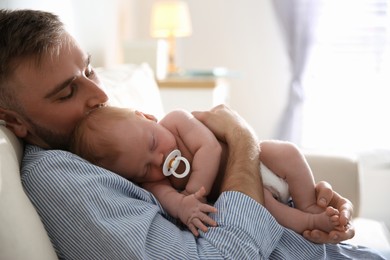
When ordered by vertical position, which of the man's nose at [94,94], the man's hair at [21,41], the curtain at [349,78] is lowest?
the curtain at [349,78]

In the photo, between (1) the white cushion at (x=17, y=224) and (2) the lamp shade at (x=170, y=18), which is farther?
(2) the lamp shade at (x=170, y=18)

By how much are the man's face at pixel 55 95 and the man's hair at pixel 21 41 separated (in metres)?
0.01

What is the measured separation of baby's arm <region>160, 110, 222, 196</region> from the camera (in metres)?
1.20

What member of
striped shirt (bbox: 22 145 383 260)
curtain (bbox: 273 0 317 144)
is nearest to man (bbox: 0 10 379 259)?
striped shirt (bbox: 22 145 383 260)

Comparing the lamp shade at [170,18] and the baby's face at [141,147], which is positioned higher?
the lamp shade at [170,18]

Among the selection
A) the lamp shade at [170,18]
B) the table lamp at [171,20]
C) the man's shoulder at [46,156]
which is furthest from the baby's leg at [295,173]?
the lamp shade at [170,18]

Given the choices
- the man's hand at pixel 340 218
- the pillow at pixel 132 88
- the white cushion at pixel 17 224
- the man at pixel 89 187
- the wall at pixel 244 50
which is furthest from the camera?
the wall at pixel 244 50

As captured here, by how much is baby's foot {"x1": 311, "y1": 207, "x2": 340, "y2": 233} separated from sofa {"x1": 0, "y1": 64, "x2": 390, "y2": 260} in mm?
284

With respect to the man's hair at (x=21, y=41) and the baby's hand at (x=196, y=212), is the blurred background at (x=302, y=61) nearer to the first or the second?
the man's hair at (x=21, y=41)

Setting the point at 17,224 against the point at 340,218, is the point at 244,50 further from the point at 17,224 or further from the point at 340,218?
the point at 17,224

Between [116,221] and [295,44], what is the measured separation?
11.9ft

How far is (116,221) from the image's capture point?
0.99 m

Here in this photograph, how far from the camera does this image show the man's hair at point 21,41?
113cm

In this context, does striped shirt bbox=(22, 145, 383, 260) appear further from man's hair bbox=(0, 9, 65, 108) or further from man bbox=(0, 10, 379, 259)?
man's hair bbox=(0, 9, 65, 108)
